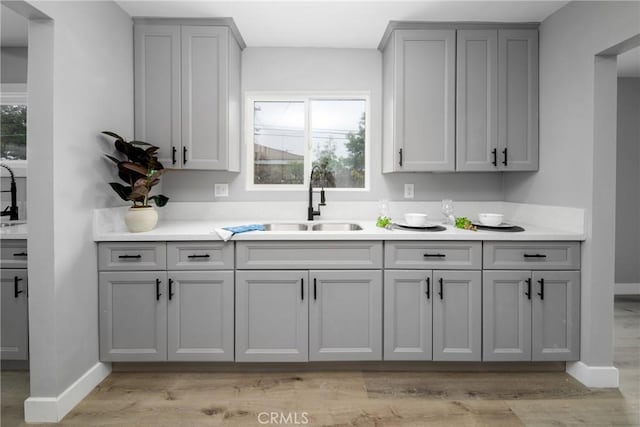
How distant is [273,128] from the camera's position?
318 centimetres

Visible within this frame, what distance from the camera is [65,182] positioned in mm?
1973

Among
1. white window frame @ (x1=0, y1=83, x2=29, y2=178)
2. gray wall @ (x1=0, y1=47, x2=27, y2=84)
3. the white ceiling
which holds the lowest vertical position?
white window frame @ (x1=0, y1=83, x2=29, y2=178)

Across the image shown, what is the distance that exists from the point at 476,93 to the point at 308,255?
1.72m

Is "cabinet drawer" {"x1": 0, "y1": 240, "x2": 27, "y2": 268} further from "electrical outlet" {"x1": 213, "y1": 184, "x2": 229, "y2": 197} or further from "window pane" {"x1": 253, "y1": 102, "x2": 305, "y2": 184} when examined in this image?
"window pane" {"x1": 253, "y1": 102, "x2": 305, "y2": 184}

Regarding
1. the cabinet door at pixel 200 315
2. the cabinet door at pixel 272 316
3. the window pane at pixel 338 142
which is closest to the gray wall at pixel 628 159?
the window pane at pixel 338 142

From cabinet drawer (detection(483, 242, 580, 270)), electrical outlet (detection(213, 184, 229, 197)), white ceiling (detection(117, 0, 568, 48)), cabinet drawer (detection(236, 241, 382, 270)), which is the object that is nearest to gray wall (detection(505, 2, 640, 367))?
cabinet drawer (detection(483, 242, 580, 270))

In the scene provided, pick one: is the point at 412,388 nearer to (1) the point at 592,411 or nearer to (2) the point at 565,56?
(1) the point at 592,411

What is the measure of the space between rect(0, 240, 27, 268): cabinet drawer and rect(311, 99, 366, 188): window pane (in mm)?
2134

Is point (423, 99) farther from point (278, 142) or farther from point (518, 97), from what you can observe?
Result: point (278, 142)

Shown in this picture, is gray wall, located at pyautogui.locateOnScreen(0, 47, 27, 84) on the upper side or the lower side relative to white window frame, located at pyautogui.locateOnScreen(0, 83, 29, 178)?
upper

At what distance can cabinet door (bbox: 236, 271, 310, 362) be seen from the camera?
230 centimetres

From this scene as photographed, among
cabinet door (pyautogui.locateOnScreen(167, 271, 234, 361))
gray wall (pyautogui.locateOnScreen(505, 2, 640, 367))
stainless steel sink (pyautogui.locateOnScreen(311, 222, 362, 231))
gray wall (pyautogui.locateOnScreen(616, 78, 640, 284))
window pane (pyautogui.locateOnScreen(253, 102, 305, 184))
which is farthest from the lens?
gray wall (pyautogui.locateOnScreen(616, 78, 640, 284))

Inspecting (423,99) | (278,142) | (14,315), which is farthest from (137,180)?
(423,99)

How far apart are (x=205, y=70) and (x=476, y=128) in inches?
80.1
